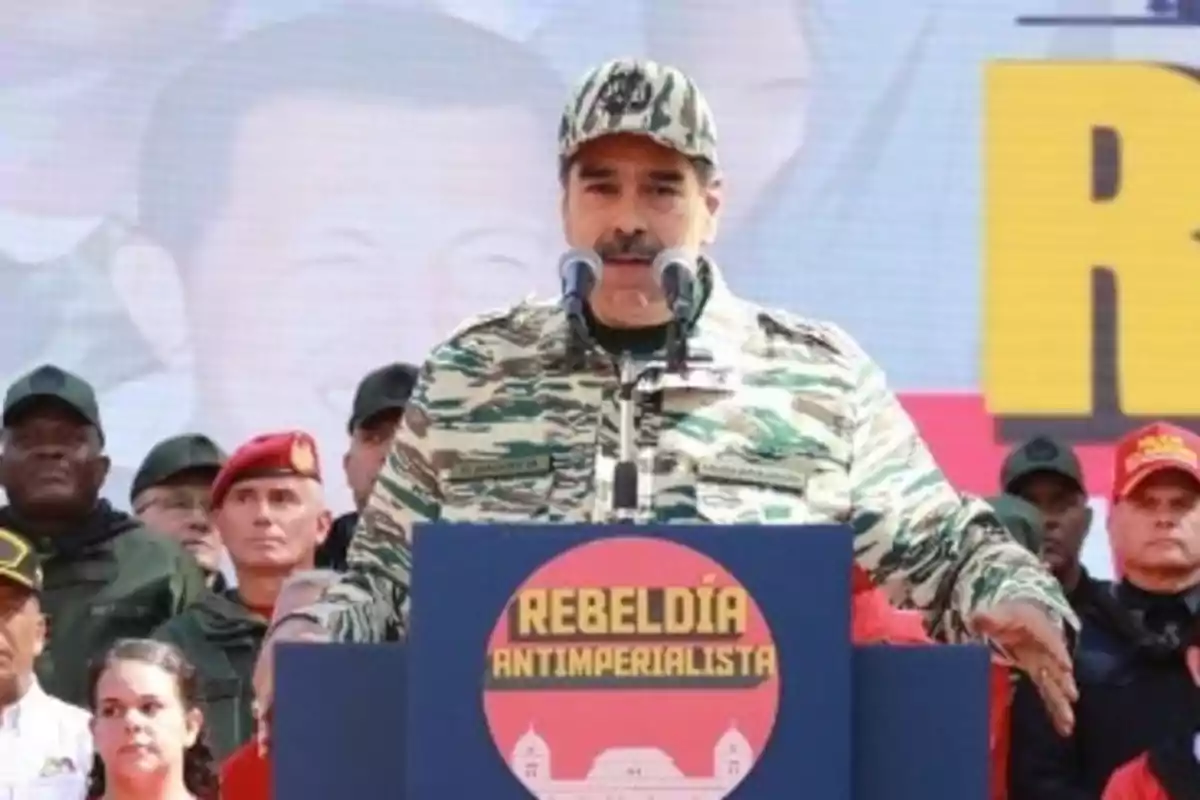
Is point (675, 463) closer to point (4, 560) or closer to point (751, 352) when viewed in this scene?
point (751, 352)

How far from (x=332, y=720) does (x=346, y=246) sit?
3.29 metres

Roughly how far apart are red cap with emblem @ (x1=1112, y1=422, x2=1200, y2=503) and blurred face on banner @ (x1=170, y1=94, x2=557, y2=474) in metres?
1.29

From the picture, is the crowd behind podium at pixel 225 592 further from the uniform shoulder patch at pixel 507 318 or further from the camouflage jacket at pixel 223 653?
the uniform shoulder patch at pixel 507 318

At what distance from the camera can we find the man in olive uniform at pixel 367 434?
456 centimetres

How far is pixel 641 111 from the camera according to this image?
2.33 metres

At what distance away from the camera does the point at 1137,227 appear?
17.1ft

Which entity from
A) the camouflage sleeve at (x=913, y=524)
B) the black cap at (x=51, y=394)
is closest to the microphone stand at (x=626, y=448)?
the camouflage sleeve at (x=913, y=524)

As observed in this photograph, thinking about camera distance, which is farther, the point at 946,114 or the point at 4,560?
the point at 946,114

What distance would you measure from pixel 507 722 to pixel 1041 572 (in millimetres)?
506

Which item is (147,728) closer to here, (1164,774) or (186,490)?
(186,490)

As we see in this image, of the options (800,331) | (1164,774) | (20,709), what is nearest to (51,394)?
(20,709)

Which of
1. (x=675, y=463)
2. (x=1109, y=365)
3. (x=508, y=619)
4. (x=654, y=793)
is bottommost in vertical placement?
(x=654, y=793)

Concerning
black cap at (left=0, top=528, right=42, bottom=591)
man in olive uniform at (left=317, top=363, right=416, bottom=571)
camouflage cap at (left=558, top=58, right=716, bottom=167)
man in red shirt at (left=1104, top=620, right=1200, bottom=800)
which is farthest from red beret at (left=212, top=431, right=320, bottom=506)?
camouflage cap at (left=558, top=58, right=716, bottom=167)

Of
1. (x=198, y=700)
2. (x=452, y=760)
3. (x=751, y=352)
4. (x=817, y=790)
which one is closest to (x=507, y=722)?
(x=452, y=760)
